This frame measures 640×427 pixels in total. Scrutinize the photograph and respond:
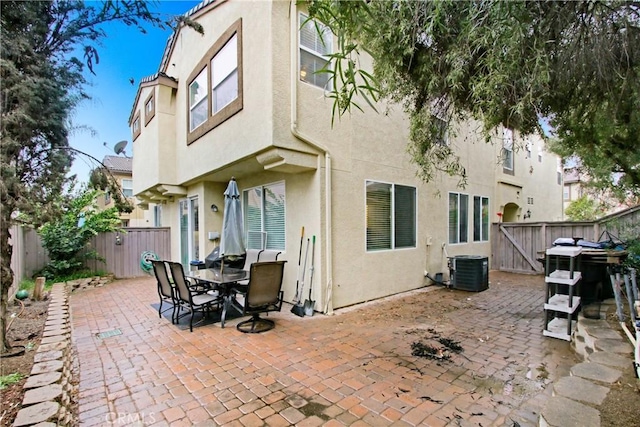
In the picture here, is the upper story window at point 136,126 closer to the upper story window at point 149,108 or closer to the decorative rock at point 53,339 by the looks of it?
the upper story window at point 149,108

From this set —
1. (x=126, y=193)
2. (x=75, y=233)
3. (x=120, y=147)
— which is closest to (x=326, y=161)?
(x=75, y=233)

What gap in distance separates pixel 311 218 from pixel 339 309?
2.02m

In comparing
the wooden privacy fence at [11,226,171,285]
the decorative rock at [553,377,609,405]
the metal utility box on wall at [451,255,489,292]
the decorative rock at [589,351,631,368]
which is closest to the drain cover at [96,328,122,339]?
the wooden privacy fence at [11,226,171,285]

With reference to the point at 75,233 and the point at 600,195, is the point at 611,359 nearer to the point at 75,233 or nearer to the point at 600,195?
the point at 600,195

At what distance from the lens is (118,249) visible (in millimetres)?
10992

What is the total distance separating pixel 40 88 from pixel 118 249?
8563 mm

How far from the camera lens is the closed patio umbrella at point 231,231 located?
6234 millimetres

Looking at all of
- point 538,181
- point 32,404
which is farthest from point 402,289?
point 538,181

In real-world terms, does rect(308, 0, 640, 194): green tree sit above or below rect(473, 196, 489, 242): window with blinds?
above

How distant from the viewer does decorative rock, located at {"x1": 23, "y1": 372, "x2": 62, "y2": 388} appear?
9.78 ft

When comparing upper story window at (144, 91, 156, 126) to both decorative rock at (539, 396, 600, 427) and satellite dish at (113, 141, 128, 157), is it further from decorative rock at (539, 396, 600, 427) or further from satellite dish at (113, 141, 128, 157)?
decorative rock at (539, 396, 600, 427)

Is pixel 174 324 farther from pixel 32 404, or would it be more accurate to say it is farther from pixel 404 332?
pixel 404 332

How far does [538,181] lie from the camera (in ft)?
53.0

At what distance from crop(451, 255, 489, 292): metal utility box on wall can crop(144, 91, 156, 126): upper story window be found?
1071 cm
